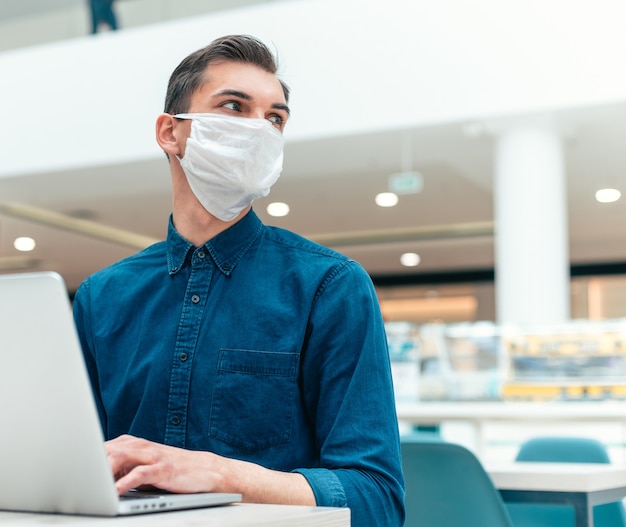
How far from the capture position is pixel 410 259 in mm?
13812

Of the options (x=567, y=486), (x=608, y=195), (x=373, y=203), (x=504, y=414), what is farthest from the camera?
(x=373, y=203)

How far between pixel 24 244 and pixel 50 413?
1232 cm

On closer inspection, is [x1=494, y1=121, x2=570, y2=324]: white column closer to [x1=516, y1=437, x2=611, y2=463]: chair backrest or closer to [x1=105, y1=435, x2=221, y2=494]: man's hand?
[x1=516, y1=437, x2=611, y2=463]: chair backrest

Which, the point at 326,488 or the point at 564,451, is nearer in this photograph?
the point at 326,488

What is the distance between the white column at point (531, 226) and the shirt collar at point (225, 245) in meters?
5.64

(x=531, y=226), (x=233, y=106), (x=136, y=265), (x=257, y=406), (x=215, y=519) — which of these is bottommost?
(x=215, y=519)

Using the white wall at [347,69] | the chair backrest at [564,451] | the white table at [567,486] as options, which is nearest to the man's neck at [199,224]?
the white table at [567,486]

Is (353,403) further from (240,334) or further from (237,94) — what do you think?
(237,94)

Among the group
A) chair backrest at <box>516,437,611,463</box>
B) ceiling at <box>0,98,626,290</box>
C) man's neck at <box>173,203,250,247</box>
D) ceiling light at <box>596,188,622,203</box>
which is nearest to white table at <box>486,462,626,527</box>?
chair backrest at <box>516,437,611,463</box>


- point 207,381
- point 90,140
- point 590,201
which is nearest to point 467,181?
point 590,201

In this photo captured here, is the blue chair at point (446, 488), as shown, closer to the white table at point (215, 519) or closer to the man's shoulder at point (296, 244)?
the man's shoulder at point (296, 244)

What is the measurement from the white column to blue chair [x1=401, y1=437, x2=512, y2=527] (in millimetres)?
5079

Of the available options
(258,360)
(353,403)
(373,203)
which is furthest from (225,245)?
(373,203)

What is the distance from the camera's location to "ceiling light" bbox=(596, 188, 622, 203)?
367 inches
